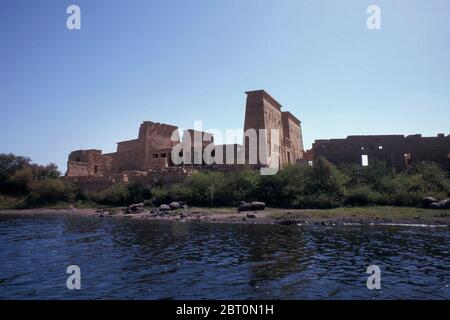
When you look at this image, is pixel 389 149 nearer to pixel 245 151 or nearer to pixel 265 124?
pixel 265 124

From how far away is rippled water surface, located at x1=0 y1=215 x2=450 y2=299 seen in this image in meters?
9.61

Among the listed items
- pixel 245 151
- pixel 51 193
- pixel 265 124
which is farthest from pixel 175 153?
pixel 51 193

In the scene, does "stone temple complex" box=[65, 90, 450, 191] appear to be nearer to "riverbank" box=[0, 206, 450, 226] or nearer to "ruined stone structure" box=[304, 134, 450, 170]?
"ruined stone structure" box=[304, 134, 450, 170]

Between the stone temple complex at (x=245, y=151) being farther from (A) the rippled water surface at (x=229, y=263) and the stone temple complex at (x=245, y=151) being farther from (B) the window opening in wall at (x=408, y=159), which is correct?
(A) the rippled water surface at (x=229, y=263)

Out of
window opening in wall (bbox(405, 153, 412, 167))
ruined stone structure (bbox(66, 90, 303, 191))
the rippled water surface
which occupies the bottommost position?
the rippled water surface

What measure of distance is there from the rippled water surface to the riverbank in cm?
269

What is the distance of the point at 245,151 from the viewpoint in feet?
124

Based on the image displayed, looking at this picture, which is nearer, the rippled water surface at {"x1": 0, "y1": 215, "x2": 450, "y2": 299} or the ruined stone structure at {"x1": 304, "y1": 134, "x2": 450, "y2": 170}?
the rippled water surface at {"x1": 0, "y1": 215, "x2": 450, "y2": 299}

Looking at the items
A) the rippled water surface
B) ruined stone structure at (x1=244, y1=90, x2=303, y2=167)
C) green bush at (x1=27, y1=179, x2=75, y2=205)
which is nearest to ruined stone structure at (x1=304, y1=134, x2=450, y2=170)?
ruined stone structure at (x1=244, y1=90, x2=303, y2=167)

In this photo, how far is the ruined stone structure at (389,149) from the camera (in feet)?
109

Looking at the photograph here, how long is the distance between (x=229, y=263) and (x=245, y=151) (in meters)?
25.3

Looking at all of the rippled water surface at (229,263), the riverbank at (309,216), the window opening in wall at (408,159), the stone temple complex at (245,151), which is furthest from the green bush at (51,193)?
the window opening in wall at (408,159)
